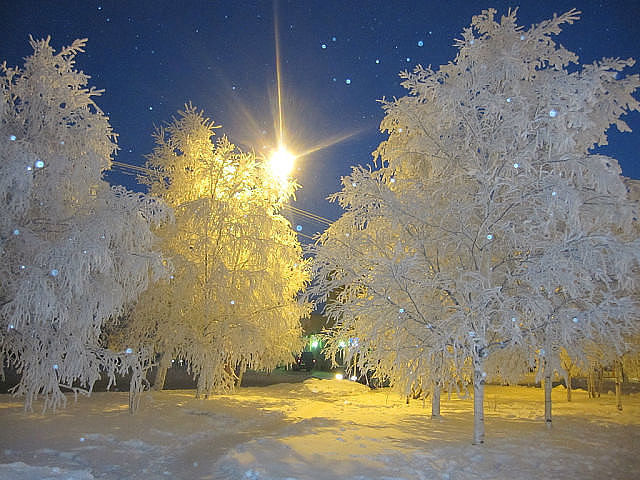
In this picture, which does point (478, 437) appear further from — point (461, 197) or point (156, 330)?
point (156, 330)

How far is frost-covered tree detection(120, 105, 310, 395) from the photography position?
13586 millimetres

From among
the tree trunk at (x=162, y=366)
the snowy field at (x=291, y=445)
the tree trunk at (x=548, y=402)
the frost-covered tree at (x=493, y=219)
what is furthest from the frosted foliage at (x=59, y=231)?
the tree trunk at (x=548, y=402)

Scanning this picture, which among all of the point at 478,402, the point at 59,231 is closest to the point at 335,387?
the point at 478,402

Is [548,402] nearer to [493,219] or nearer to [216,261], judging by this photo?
[493,219]

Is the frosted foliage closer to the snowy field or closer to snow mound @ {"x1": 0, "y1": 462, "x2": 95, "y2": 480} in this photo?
the snowy field

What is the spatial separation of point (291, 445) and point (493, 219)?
5.90 metres

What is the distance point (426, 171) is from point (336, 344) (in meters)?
4.87

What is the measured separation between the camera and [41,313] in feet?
25.2

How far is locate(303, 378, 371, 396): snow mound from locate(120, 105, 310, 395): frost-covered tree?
8287 millimetres

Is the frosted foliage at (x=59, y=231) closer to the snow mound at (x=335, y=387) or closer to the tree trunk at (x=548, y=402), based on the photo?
the tree trunk at (x=548, y=402)

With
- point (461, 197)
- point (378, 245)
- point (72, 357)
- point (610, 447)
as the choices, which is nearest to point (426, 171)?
point (461, 197)

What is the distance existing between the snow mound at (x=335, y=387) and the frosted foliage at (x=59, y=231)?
15.8 metres

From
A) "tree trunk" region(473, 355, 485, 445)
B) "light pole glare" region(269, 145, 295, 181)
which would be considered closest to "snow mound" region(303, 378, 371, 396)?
"light pole glare" region(269, 145, 295, 181)

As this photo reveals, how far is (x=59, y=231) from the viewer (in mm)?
8898
